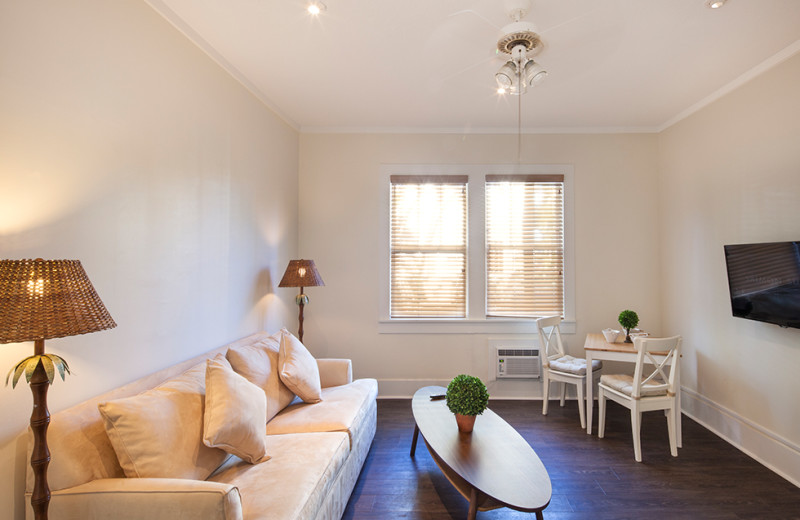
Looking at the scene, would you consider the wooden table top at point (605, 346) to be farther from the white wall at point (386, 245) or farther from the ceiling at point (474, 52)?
the ceiling at point (474, 52)

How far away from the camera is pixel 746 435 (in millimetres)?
2961

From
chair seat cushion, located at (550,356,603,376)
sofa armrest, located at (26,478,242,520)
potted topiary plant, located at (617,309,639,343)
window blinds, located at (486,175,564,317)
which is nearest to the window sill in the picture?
window blinds, located at (486,175,564,317)

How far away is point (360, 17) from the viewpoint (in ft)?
7.52

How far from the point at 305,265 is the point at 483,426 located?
6.66 feet

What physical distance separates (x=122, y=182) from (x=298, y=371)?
1.57m

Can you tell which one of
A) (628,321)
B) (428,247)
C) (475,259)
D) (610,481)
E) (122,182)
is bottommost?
(610,481)

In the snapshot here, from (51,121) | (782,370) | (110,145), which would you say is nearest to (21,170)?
(51,121)

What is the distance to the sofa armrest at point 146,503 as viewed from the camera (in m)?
1.39

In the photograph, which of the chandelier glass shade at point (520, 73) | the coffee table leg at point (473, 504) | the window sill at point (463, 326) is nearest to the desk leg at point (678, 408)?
the window sill at point (463, 326)

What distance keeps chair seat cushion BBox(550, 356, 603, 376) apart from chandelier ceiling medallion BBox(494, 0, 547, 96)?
251 cm

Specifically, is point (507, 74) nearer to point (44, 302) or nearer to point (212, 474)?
point (44, 302)

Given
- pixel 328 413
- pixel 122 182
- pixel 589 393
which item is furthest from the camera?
pixel 589 393

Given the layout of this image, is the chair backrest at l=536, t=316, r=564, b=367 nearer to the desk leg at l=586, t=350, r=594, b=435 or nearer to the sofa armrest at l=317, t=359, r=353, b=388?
the desk leg at l=586, t=350, r=594, b=435

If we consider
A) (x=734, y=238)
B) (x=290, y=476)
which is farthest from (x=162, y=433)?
(x=734, y=238)
